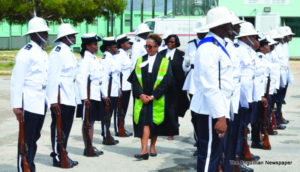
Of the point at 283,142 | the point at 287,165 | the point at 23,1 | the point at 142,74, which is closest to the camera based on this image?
the point at 287,165

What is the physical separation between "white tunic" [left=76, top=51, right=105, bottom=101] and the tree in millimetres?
25766

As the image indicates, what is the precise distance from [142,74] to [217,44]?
3.17 meters

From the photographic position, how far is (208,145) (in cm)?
574

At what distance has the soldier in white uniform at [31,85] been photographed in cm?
663

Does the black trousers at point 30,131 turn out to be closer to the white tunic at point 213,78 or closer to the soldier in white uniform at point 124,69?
the white tunic at point 213,78

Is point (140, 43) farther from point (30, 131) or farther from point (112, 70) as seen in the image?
point (30, 131)

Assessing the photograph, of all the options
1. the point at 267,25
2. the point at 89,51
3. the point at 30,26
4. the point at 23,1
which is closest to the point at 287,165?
the point at 89,51

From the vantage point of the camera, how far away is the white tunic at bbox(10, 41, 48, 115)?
6.63 metres

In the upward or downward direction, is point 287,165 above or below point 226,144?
→ below

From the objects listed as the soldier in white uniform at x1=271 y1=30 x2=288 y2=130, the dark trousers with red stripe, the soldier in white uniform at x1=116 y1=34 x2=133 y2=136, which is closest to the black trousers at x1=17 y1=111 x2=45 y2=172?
the dark trousers with red stripe

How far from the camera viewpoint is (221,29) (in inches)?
227

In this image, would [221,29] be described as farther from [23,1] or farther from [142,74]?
[23,1]

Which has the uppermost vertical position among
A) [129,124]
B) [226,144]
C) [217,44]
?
[217,44]

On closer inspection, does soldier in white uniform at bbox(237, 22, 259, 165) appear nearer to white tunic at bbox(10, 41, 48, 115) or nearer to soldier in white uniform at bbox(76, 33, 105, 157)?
soldier in white uniform at bbox(76, 33, 105, 157)
